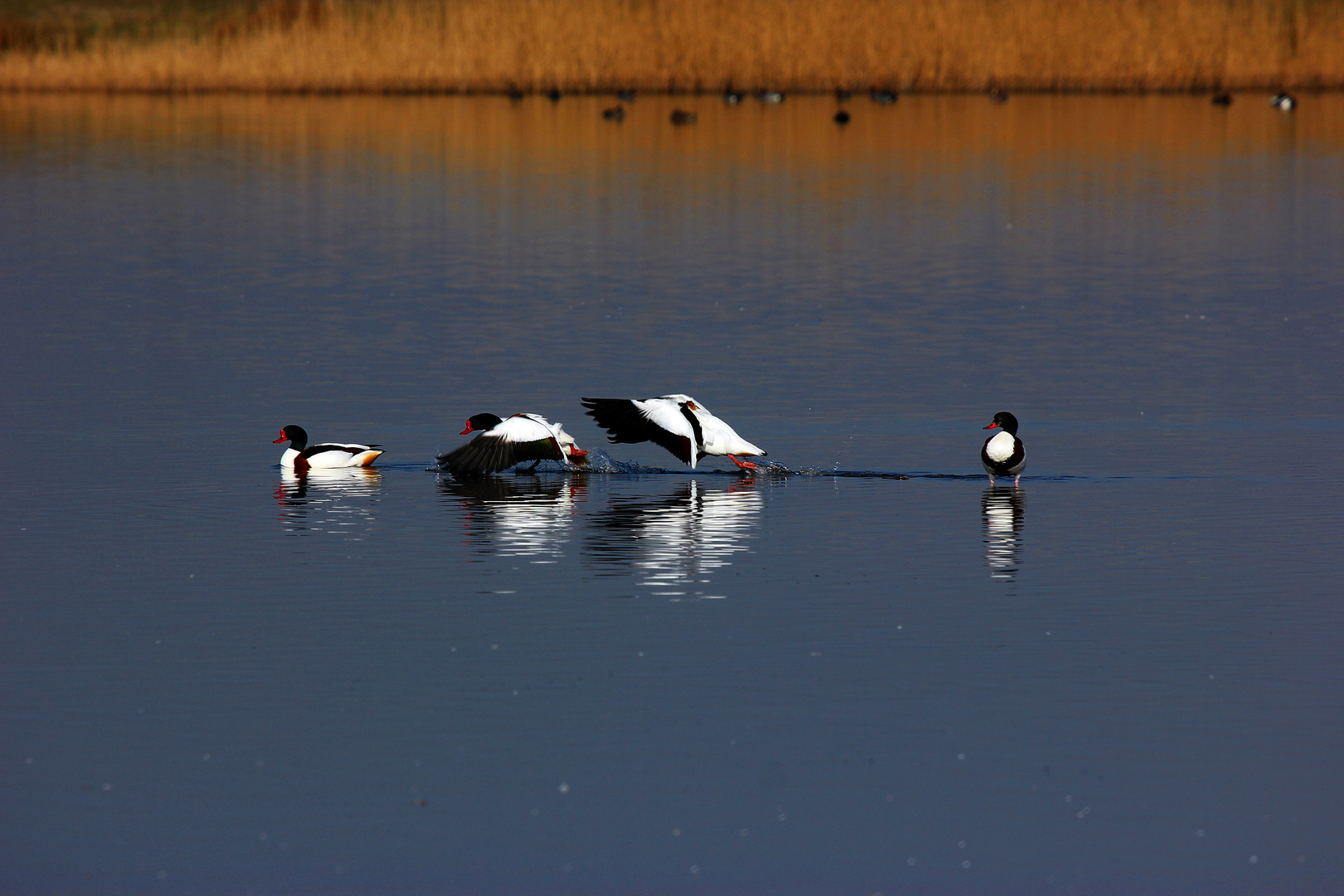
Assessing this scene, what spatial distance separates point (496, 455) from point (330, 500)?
1.03 m

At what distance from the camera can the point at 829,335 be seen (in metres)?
16.4

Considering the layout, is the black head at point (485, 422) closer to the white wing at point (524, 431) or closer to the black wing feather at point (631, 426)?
the white wing at point (524, 431)

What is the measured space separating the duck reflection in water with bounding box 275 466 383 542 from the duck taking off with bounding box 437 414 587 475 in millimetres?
482

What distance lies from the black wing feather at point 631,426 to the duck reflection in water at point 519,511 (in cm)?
38

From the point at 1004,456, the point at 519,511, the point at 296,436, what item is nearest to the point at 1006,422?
the point at 1004,456

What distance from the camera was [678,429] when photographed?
11047mm

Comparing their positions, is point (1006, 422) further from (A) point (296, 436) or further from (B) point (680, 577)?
(A) point (296, 436)

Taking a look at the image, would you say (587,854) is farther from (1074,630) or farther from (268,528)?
(268,528)

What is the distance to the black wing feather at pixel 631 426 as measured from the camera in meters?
11.1

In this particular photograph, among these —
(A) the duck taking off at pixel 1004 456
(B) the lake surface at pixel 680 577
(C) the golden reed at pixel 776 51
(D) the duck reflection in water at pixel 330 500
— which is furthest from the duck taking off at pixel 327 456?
(C) the golden reed at pixel 776 51

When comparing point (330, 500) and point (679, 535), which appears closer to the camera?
point (679, 535)

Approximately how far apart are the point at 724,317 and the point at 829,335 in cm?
127

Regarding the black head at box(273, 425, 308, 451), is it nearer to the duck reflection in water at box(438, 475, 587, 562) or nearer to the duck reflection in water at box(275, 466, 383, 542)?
the duck reflection in water at box(275, 466, 383, 542)

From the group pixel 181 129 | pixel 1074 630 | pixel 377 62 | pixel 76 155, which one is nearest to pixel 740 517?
pixel 1074 630
